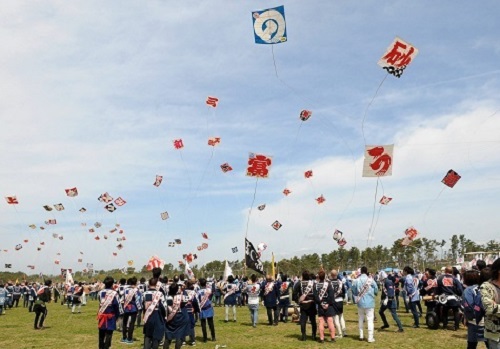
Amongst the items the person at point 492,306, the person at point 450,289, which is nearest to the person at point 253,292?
the person at point 450,289

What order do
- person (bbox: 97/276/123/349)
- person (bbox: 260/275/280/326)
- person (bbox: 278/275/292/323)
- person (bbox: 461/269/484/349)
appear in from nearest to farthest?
person (bbox: 461/269/484/349)
person (bbox: 97/276/123/349)
person (bbox: 260/275/280/326)
person (bbox: 278/275/292/323)

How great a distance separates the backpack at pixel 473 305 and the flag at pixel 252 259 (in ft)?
43.1

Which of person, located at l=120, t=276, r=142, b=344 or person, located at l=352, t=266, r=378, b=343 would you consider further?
person, located at l=120, t=276, r=142, b=344

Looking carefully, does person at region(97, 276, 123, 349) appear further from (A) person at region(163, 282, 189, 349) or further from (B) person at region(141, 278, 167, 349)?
(A) person at region(163, 282, 189, 349)

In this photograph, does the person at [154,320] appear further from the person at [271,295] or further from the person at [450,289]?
the person at [450,289]

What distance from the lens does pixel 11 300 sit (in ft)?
118

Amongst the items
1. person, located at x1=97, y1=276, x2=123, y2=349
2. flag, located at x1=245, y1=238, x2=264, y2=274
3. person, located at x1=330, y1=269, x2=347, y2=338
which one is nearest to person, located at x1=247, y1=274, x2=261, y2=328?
flag, located at x1=245, y1=238, x2=264, y2=274

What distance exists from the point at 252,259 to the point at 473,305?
13.8 metres

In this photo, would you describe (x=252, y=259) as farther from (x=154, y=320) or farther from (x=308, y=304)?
(x=154, y=320)

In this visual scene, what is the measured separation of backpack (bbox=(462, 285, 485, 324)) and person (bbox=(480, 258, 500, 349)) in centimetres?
119

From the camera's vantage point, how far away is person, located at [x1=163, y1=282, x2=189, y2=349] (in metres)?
11.8

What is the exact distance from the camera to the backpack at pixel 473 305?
757cm

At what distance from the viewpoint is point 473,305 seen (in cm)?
802

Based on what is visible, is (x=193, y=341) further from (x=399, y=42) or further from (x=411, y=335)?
(x=399, y=42)
